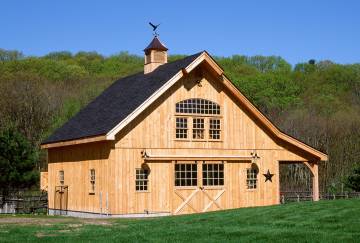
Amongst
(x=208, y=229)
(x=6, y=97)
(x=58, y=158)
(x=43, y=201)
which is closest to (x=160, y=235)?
(x=208, y=229)

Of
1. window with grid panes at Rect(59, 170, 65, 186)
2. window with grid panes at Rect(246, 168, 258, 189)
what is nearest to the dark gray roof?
window with grid panes at Rect(59, 170, 65, 186)

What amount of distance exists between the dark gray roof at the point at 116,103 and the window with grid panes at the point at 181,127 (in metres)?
1.92

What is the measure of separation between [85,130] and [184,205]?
18.6 ft

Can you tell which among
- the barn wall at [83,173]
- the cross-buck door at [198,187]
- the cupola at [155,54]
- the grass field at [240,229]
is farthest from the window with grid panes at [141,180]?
the cupola at [155,54]

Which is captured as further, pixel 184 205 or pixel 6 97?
pixel 6 97

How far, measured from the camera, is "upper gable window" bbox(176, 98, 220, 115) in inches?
1121

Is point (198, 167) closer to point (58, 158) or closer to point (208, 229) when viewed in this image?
point (58, 158)

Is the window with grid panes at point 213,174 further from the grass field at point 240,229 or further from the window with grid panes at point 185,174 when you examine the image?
the grass field at point 240,229

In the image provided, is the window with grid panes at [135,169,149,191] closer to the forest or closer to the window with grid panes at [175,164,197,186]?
the window with grid panes at [175,164,197,186]

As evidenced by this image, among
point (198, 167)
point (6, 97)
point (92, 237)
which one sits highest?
point (6, 97)

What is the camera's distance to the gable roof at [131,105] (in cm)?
2667

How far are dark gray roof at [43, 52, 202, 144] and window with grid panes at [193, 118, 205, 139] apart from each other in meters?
2.50

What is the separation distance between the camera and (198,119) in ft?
94.9

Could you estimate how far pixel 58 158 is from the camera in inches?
1273
